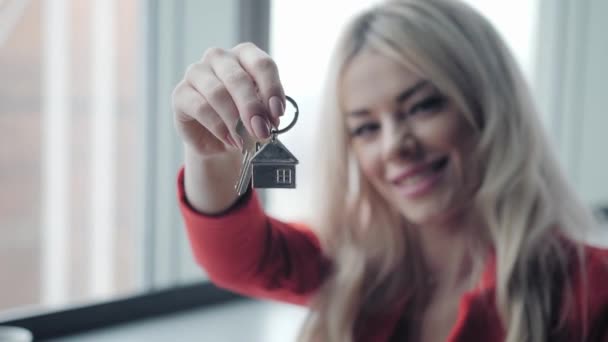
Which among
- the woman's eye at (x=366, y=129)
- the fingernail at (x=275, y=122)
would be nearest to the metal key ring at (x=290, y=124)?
the fingernail at (x=275, y=122)

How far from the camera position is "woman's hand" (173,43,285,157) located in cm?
29

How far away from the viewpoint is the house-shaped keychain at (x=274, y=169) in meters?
0.26

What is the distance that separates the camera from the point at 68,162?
2.05 ft

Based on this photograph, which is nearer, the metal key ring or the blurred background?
the metal key ring

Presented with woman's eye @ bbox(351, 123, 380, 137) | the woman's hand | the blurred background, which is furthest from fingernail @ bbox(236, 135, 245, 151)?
woman's eye @ bbox(351, 123, 380, 137)

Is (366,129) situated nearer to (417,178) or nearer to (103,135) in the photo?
(417,178)

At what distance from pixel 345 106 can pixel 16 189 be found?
1.10ft

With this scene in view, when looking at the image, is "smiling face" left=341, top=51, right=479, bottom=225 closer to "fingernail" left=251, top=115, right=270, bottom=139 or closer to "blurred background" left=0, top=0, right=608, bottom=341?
"blurred background" left=0, top=0, right=608, bottom=341

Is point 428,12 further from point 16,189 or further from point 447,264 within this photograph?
point 16,189

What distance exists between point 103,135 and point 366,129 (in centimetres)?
26

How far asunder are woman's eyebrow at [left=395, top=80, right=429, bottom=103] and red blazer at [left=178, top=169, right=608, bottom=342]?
14 centimetres

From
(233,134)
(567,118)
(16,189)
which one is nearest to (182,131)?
(233,134)

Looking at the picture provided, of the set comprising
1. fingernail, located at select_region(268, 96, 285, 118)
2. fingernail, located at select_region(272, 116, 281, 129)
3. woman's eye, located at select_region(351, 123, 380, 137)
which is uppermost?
fingernail, located at select_region(268, 96, 285, 118)

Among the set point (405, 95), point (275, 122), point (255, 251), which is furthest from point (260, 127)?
point (255, 251)
